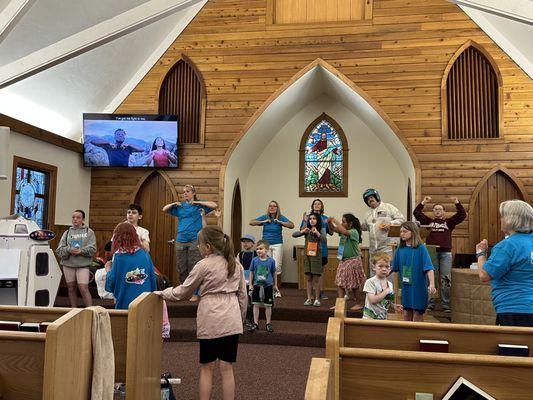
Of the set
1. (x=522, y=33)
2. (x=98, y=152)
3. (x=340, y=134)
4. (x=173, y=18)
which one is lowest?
(x=98, y=152)

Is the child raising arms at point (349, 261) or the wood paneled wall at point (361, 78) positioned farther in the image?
the wood paneled wall at point (361, 78)

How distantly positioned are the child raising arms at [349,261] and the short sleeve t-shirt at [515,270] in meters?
2.81

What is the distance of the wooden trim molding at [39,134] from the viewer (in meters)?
6.34

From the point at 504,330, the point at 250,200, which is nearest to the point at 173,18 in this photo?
the point at 250,200

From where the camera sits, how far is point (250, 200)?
960 cm

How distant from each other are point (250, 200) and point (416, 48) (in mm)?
4009

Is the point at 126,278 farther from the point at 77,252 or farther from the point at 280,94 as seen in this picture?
the point at 280,94

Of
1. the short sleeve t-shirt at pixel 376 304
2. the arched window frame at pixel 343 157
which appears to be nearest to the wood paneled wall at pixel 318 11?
the arched window frame at pixel 343 157

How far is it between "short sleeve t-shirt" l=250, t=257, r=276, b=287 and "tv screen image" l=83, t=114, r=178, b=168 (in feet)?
11.6

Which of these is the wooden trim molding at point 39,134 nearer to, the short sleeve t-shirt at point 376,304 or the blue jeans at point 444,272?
the short sleeve t-shirt at point 376,304

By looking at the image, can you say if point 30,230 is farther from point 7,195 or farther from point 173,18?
point 173,18

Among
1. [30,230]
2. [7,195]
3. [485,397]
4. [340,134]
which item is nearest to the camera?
[485,397]

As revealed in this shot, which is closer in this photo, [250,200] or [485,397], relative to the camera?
[485,397]

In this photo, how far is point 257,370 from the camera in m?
4.20
